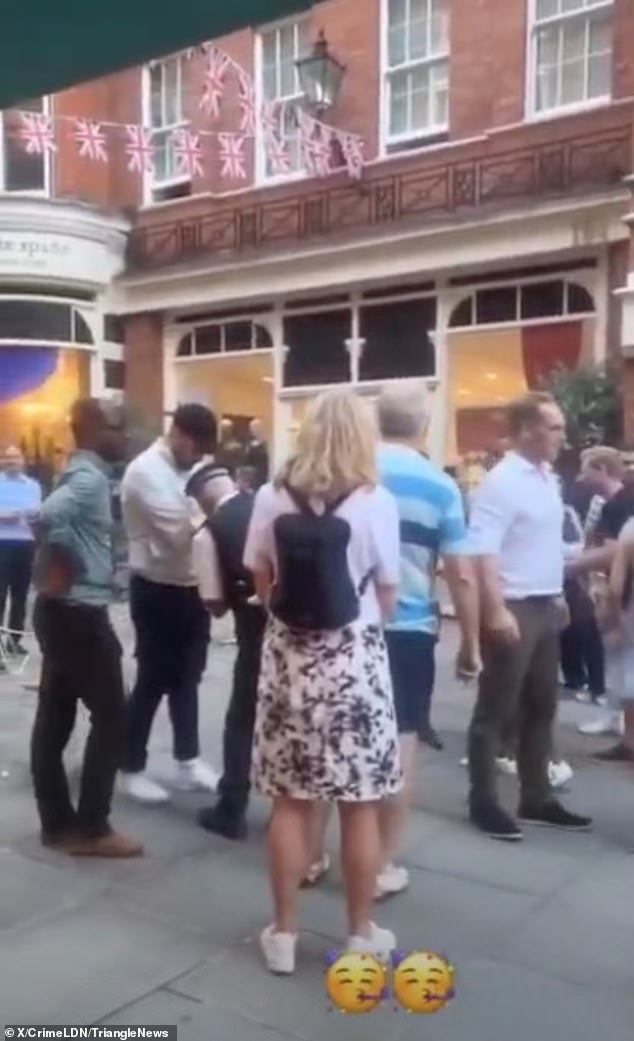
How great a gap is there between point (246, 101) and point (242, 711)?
37.2 ft

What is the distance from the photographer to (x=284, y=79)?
15211mm

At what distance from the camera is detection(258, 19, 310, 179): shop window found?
14.7 metres

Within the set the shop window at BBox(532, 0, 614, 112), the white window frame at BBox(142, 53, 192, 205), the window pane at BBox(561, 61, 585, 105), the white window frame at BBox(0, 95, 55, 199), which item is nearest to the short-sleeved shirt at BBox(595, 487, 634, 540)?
the shop window at BBox(532, 0, 614, 112)

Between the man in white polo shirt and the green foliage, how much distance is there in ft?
21.6

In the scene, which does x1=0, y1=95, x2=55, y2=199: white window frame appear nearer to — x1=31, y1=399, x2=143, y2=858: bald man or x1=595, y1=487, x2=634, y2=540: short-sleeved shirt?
x1=595, y1=487, x2=634, y2=540: short-sleeved shirt

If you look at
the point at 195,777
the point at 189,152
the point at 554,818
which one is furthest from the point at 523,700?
the point at 189,152

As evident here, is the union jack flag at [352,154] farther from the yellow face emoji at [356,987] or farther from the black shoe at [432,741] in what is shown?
the yellow face emoji at [356,987]

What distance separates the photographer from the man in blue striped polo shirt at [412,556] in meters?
3.81

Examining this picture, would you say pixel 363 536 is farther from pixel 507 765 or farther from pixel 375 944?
pixel 507 765

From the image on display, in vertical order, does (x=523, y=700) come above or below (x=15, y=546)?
below

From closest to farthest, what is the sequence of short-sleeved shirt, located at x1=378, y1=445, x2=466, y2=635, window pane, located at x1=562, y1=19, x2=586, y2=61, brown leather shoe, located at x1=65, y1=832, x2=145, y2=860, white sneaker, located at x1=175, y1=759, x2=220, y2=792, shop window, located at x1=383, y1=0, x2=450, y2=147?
short-sleeved shirt, located at x1=378, y1=445, x2=466, y2=635
brown leather shoe, located at x1=65, y1=832, x2=145, y2=860
white sneaker, located at x1=175, y1=759, x2=220, y2=792
window pane, located at x1=562, y1=19, x2=586, y2=61
shop window, located at x1=383, y1=0, x2=450, y2=147

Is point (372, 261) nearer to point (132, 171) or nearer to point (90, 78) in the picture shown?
point (132, 171)

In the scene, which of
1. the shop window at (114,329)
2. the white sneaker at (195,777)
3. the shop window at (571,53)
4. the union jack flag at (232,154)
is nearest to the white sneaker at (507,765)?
the white sneaker at (195,777)

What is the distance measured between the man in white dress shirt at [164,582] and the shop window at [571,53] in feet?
31.6
